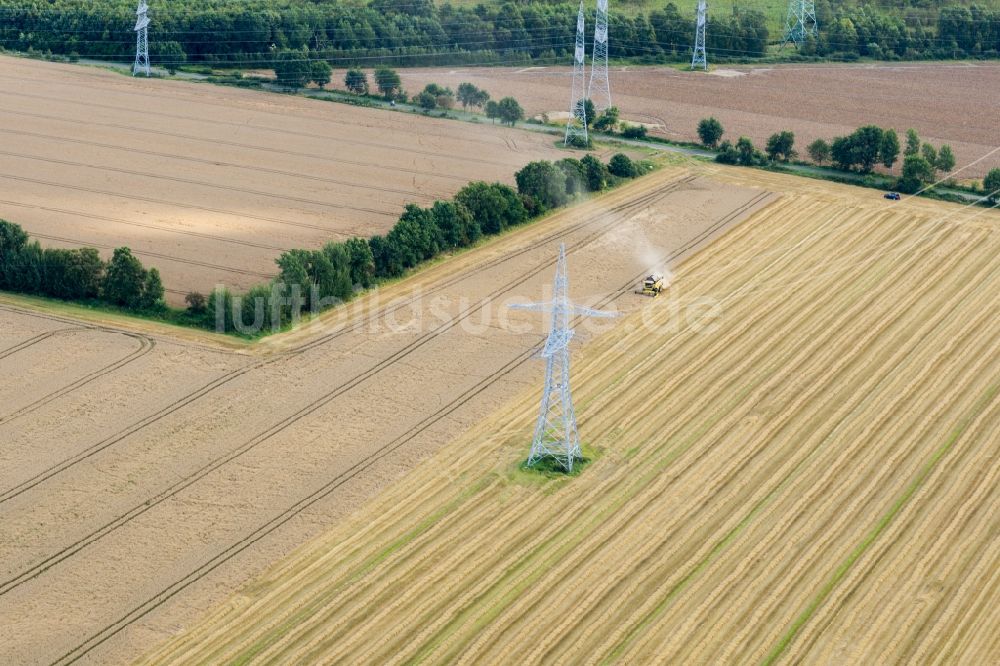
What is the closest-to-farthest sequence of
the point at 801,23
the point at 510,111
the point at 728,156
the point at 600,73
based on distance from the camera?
1. the point at 728,156
2. the point at 510,111
3. the point at 600,73
4. the point at 801,23

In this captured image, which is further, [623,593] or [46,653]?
[623,593]

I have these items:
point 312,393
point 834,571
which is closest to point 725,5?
point 312,393

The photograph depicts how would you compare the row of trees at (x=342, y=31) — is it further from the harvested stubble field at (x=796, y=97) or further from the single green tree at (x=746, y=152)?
the single green tree at (x=746, y=152)

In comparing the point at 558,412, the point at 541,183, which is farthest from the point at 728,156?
the point at 558,412

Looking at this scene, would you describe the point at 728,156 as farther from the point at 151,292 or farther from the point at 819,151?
the point at 151,292

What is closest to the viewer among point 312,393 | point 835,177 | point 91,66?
A: point 312,393

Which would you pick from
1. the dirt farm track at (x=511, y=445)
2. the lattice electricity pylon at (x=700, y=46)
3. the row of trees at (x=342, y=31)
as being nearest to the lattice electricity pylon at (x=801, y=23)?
the row of trees at (x=342, y=31)

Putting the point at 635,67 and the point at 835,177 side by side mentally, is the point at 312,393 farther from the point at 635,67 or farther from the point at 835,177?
the point at 635,67

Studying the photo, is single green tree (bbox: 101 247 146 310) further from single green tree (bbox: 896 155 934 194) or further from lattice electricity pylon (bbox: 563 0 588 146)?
single green tree (bbox: 896 155 934 194)
